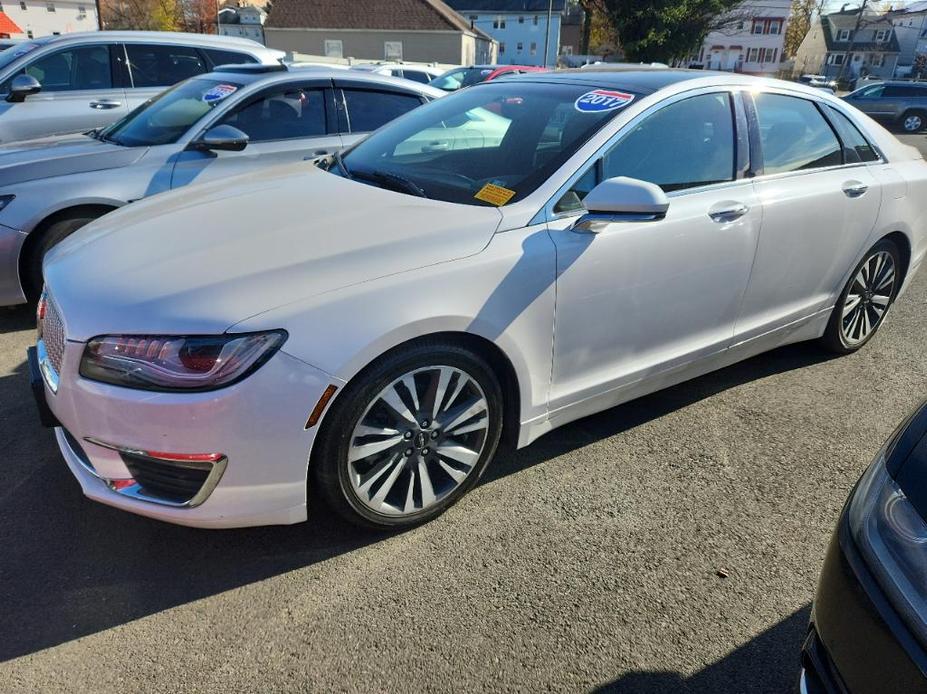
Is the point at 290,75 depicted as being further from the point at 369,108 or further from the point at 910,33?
the point at 910,33

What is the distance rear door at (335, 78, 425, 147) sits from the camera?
5.42m

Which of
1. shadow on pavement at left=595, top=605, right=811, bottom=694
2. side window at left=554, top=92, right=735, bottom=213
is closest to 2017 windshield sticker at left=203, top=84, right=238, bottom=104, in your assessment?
side window at left=554, top=92, right=735, bottom=213

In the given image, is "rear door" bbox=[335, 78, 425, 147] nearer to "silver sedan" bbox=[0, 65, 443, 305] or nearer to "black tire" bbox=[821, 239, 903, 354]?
"silver sedan" bbox=[0, 65, 443, 305]

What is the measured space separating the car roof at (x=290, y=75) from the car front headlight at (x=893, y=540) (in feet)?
13.8

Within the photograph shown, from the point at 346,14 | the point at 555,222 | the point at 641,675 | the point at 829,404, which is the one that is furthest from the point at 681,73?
Result: the point at 346,14

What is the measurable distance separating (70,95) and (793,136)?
21.8 feet

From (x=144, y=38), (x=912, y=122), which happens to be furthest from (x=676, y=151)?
(x=912, y=122)

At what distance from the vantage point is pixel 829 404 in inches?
148

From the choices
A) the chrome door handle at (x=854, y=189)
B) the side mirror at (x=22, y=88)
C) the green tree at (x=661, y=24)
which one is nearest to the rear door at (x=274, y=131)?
the side mirror at (x=22, y=88)

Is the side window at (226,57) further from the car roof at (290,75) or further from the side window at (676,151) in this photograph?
the side window at (676,151)

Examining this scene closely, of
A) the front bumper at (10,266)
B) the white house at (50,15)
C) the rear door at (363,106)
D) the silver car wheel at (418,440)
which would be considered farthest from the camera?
the white house at (50,15)

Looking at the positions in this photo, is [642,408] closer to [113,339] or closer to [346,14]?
[113,339]

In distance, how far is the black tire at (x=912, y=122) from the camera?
24.5m

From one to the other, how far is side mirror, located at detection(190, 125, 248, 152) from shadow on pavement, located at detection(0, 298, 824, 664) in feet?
7.60
